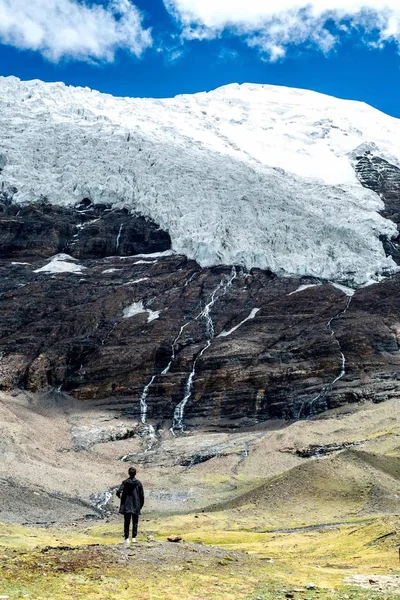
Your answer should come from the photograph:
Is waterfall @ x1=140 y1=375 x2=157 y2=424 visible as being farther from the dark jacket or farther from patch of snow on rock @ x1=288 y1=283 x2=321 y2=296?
the dark jacket

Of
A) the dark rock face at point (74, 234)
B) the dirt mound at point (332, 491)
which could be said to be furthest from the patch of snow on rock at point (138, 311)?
the dirt mound at point (332, 491)

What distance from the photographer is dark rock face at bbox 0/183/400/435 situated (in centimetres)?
12244

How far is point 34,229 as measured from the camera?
184750mm

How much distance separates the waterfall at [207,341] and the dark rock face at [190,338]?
0.30 meters

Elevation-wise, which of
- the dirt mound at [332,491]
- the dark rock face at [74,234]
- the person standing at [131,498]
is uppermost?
the dark rock face at [74,234]

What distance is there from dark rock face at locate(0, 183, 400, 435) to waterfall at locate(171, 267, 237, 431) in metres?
0.30

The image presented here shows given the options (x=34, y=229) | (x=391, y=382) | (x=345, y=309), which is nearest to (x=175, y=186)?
(x=34, y=229)

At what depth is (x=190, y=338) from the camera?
458 feet

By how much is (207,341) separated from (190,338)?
387 centimetres

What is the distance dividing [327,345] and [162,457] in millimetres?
48347

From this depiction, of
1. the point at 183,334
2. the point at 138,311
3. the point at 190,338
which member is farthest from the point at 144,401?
the point at 138,311

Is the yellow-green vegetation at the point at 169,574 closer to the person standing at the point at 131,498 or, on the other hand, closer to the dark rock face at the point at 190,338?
the person standing at the point at 131,498

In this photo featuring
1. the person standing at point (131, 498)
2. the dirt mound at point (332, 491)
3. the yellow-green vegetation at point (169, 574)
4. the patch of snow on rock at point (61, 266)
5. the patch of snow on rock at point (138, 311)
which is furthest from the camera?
the patch of snow on rock at point (61, 266)

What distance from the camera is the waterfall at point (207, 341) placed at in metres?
121
